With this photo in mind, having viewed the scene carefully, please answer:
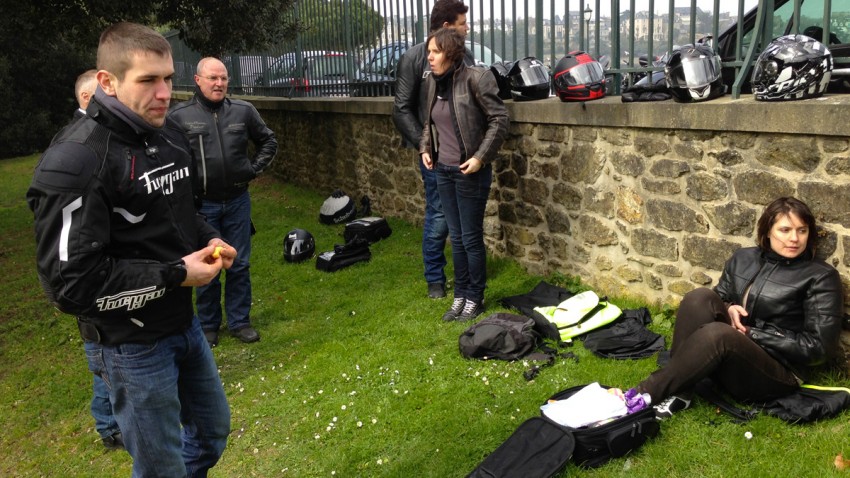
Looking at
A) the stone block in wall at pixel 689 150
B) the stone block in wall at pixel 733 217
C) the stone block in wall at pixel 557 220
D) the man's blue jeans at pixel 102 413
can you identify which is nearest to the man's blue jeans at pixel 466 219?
the stone block in wall at pixel 557 220

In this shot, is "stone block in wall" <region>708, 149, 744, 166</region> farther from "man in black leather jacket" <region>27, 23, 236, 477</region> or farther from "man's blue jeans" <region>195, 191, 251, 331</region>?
"man's blue jeans" <region>195, 191, 251, 331</region>

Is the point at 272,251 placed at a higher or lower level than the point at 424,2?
lower

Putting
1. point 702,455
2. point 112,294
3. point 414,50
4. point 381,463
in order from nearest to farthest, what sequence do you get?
point 112,294 → point 702,455 → point 381,463 → point 414,50

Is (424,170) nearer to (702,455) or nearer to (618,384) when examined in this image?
(618,384)

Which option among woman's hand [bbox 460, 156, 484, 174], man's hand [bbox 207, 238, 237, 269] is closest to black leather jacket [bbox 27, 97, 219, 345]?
man's hand [bbox 207, 238, 237, 269]

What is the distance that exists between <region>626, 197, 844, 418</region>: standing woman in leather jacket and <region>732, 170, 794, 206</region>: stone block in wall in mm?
255

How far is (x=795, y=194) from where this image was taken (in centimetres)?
409

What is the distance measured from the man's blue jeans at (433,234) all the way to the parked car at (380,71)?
8.85 ft

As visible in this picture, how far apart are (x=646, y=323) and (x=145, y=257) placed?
3672 millimetres

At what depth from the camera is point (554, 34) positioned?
6086 mm

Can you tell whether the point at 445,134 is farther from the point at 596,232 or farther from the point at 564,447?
the point at 564,447

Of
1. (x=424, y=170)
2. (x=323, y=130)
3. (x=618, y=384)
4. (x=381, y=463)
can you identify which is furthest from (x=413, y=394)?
(x=323, y=130)

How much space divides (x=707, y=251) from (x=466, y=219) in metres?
1.76

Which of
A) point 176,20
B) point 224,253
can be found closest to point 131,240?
point 224,253
